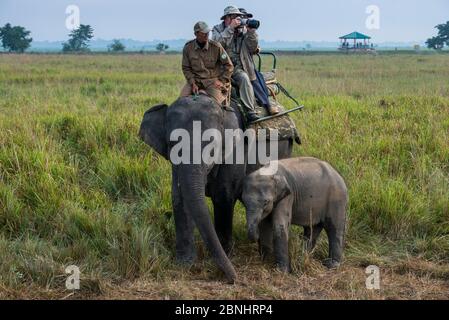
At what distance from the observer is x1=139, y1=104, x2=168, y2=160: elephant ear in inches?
188

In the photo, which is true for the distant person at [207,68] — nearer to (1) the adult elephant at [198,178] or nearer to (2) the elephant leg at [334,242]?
(1) the adult elephant at [198,178]

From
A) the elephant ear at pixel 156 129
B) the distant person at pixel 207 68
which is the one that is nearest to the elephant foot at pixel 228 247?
the elephant ear at pixel 156 129

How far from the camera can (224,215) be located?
4922 mm

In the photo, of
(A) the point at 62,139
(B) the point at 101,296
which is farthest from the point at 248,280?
(A) the point at 62,139

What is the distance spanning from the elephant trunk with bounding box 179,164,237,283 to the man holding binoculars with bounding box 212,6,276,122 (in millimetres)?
1022

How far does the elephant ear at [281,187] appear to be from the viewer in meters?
4.52

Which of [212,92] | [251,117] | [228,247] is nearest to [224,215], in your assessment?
[228,247]

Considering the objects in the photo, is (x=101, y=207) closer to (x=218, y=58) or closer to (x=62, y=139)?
(x=218, y=58)

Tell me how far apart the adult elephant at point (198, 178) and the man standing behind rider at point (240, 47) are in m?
0.18

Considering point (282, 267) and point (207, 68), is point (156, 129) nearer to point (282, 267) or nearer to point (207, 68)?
point (207, 68)

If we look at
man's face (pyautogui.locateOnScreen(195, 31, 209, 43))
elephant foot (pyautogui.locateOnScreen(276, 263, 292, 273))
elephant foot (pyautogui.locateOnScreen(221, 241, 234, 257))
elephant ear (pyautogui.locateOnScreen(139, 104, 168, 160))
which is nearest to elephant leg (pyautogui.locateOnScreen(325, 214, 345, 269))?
elephant foot (pyautogui.locateOnScreen(276, 263, 292, 273))

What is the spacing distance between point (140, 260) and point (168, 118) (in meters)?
1.06

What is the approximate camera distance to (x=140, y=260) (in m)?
4.55

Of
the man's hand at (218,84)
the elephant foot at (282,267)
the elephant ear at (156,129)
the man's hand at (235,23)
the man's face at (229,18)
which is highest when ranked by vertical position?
the man's face at (229,18)
